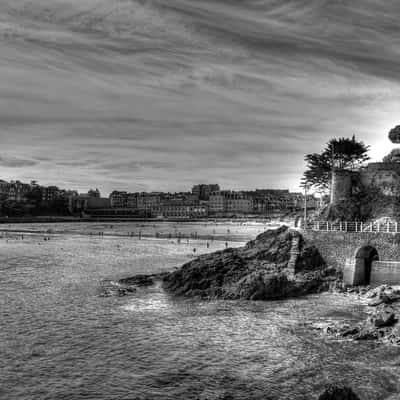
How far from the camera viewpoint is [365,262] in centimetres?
3666

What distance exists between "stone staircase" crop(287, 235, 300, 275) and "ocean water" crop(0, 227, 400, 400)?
14.9ft

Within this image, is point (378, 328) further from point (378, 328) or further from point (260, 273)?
point (260, 273)

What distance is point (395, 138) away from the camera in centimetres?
6291

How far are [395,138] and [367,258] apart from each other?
31.7 meters

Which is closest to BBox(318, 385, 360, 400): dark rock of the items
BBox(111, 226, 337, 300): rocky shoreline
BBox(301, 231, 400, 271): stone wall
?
BBox(111, 226, 337, 300): rocky shoreline

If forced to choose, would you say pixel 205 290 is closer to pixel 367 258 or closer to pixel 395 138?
pixel 367 258

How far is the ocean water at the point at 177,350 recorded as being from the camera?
17.4 metres

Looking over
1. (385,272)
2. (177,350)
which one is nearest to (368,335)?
(177,350)

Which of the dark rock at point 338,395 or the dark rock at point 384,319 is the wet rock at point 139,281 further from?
the dark rock at point 338,395

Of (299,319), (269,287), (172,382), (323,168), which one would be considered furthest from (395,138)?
(172,382)

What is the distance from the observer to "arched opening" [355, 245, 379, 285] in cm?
3556

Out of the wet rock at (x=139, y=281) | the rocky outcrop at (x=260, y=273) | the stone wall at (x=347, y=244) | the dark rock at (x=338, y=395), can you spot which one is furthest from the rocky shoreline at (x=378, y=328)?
the wet rock at (x=139, y=281)

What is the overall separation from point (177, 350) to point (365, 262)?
20.7 m

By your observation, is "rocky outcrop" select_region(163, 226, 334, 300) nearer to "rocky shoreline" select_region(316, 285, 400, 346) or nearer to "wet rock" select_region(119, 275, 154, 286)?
"wet rock" select_region(119, 275, 154, 286)
